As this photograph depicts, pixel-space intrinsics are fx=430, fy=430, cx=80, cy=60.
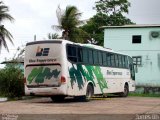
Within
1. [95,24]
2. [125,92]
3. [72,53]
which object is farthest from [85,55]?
[95,24]

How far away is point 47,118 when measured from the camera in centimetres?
1344

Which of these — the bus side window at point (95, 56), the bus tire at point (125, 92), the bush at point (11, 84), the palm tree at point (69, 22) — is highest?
the palm tree at point (69, 22)

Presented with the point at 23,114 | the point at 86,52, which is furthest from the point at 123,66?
the point at 23,114

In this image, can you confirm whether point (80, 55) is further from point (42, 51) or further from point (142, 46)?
point (142, 46)

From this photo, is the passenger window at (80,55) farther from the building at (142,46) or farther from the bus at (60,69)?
the building at (142,46)

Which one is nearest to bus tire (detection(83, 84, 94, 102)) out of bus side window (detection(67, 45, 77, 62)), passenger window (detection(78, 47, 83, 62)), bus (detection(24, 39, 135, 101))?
bus (detection(24, 39, 135, 101))

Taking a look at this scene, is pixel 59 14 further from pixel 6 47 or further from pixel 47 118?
pixel 47 118

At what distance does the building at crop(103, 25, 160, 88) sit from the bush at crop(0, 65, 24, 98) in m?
23.9

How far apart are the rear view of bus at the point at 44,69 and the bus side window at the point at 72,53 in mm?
679

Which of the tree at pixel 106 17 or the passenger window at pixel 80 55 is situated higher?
the tree at pixel 106 17

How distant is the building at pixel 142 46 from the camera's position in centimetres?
4666

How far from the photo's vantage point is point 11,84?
2395 centimetres

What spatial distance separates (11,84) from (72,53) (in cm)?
488

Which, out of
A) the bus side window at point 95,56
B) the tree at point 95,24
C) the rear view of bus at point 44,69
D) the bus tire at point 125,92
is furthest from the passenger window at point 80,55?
the tree at point 95,24
